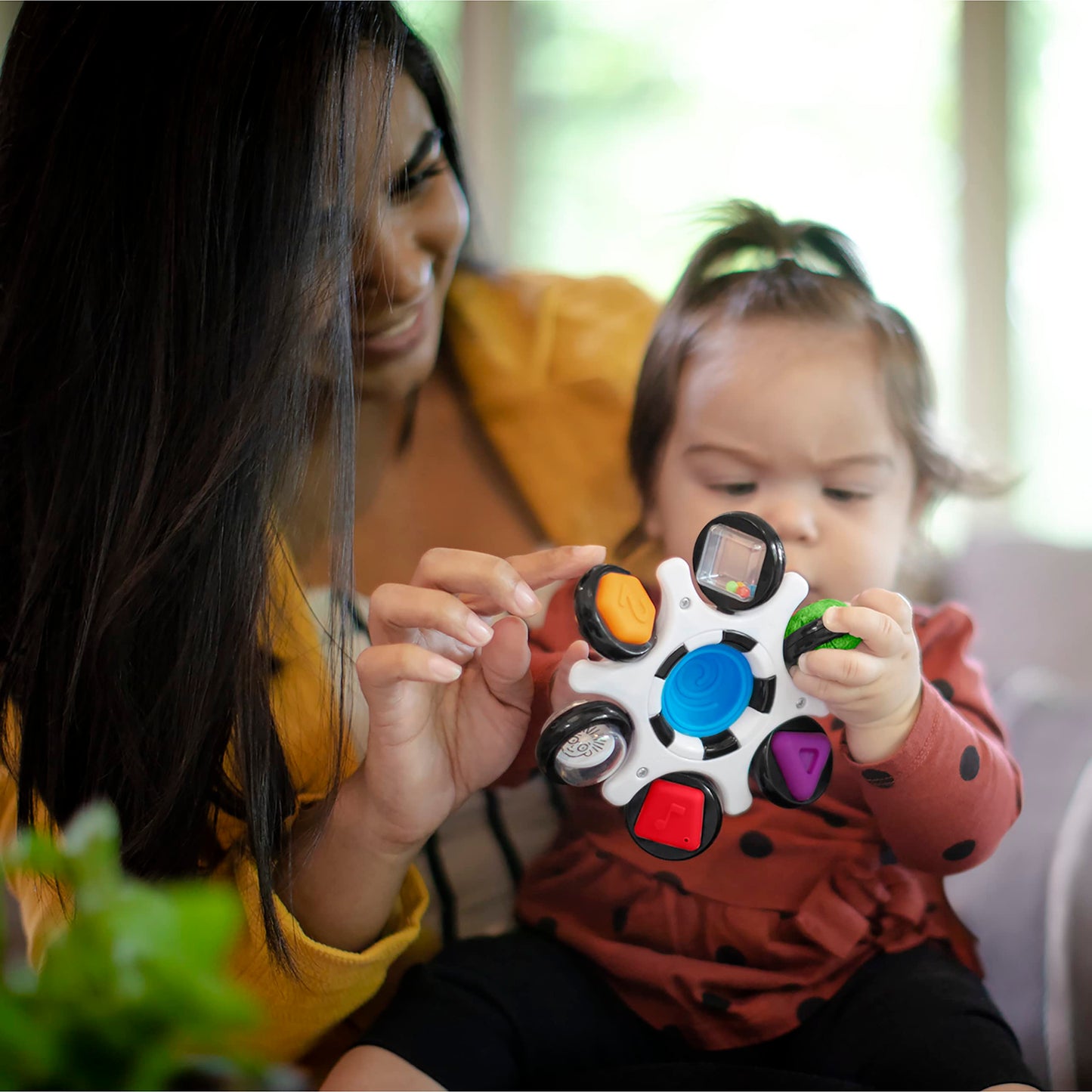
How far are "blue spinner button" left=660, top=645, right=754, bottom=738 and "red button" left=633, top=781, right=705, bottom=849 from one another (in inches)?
1.1

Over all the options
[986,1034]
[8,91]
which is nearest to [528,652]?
[986,1034]

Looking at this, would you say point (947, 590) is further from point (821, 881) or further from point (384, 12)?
point (384, 12)

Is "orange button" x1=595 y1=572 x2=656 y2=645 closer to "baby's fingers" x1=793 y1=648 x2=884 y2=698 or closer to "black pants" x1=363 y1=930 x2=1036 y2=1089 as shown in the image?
"baby's fingers" x1=793 y1=648 x2=884 y2=698

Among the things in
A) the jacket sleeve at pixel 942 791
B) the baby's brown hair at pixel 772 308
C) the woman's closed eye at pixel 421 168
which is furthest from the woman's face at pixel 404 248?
the jacket sleeve at pixel 942 791

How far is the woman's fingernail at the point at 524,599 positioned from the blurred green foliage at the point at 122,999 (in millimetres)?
233

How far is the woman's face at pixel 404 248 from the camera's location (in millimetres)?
603

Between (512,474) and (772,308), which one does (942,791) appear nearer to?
(772,308)

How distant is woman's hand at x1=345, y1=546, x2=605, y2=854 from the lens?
1.60 ft

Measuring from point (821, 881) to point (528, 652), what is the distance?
0.28 meters

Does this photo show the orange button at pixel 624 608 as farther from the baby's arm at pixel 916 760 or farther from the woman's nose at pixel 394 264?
the woman's nose at pixel 394 264

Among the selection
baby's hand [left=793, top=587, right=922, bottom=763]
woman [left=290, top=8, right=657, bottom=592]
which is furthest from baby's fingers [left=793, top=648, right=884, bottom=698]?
woman [left=290, top=8, right=657, bottom=592]

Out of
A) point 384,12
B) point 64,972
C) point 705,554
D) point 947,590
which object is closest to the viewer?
point 64,972

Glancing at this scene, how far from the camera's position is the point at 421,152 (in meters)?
0.68

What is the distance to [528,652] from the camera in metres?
0.54
